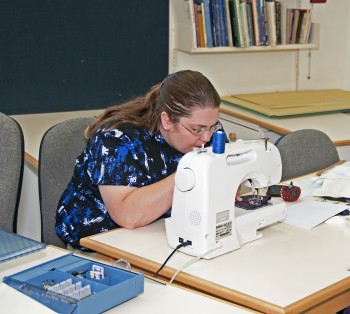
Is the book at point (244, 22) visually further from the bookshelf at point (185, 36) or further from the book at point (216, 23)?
the book at point (216, 23)

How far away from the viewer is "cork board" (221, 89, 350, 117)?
12.3 ft

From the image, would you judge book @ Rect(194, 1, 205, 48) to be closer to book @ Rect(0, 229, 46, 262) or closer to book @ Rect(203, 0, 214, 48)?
book @ Rect(203, 0, 214, 48)

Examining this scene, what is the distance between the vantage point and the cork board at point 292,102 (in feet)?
12.3

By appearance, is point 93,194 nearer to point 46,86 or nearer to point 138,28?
A: point 46,86

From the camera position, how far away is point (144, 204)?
207cm

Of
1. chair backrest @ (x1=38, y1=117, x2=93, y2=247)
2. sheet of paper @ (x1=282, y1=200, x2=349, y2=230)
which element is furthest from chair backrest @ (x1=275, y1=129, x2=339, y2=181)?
chair backrest @ (x1=38, y1=117, x2=93, y2=247)

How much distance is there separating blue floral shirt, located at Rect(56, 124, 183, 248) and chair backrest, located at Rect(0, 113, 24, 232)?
7.7 inches

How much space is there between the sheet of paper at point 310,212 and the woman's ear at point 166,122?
1.57 feet

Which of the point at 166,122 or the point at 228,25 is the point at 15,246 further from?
the point at 228,25

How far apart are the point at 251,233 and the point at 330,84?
9.41 ft

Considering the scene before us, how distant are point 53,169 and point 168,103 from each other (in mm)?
600

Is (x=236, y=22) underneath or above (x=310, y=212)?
above

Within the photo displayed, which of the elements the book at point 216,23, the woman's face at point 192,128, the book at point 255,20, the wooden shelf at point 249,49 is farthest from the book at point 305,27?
the woman's face at point 192,128

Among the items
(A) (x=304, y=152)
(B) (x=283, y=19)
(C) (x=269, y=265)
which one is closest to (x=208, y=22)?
(B) (x=283, y=19)
